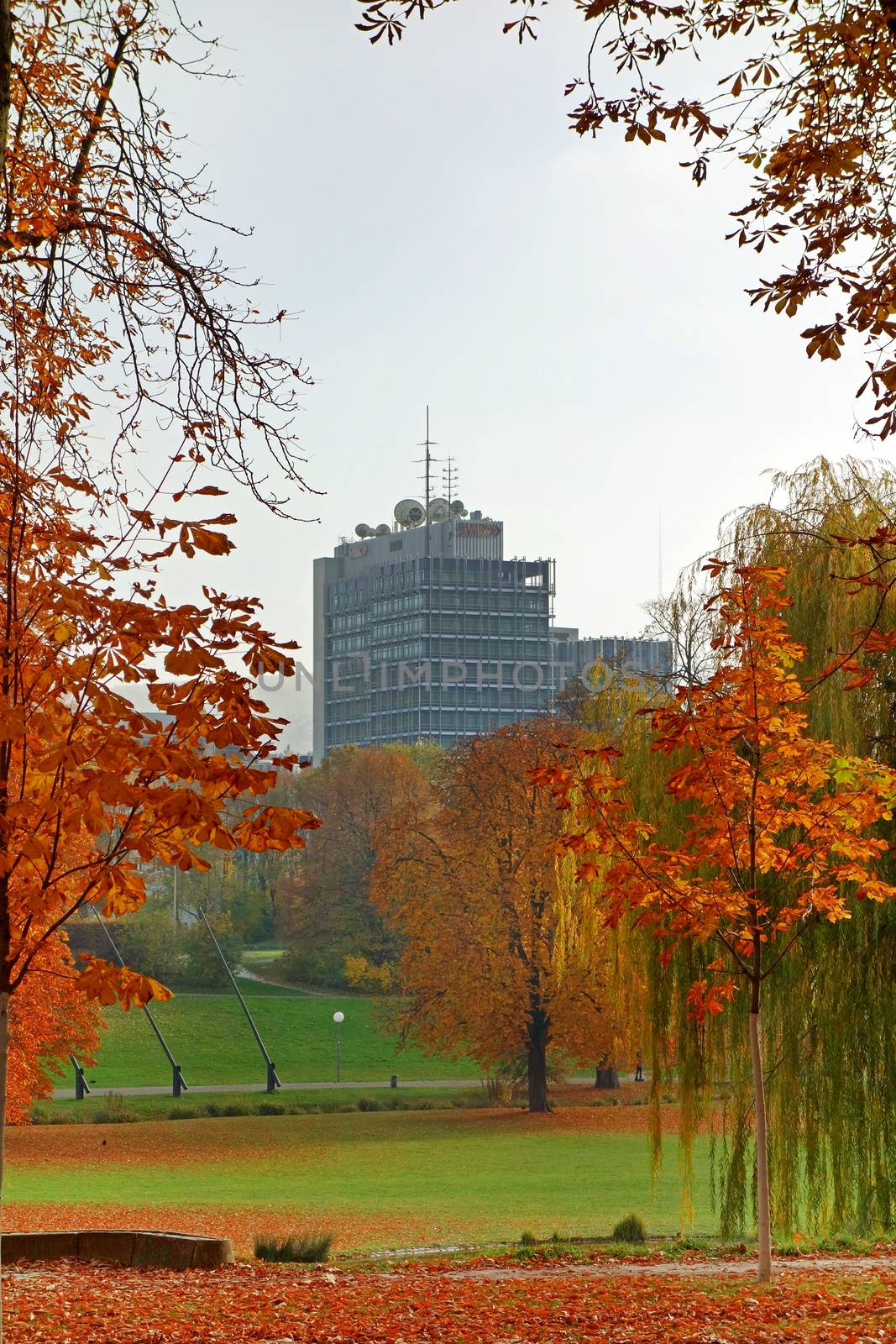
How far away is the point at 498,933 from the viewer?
3531cm

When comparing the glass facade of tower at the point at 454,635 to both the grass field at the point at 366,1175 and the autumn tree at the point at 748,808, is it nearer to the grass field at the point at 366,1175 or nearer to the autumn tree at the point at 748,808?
the grass field at the point at 366,1175

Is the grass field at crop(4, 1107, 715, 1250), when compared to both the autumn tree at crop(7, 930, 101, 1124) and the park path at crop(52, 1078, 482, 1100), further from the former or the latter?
the park path at crop(52, 1078, 482, 1100)

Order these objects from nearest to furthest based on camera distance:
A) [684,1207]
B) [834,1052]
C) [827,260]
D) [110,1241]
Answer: [827,260] → [110,1241] → [834,1052] → [684,1207]

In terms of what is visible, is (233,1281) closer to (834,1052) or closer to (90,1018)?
(834,1052)

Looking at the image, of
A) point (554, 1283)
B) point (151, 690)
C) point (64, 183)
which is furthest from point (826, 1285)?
point (64, 183)

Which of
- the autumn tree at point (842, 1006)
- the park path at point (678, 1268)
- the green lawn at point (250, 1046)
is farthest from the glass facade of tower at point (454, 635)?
the park path at point (678, 1268)

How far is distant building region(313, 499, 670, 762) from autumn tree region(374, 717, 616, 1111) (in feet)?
328

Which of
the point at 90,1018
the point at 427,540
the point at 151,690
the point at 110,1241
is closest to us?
the point at 151,690

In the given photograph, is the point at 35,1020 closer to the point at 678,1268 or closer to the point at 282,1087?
the point at 678,1268

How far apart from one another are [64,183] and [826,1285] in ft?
28.5

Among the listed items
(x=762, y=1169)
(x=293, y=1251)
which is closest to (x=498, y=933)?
(x=293, y=1251)

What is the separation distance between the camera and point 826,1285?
32.0 ft

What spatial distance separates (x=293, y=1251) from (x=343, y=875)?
5183 centimetres

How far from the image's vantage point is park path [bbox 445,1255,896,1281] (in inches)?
436
